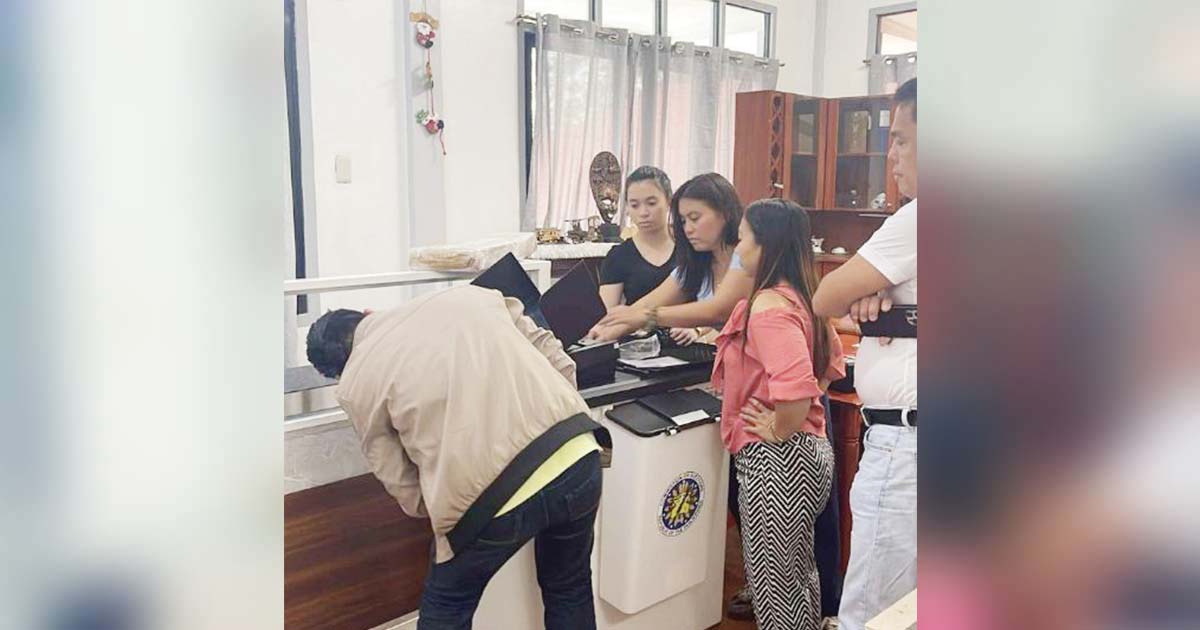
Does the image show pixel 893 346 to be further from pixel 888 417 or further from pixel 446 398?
pixel 446 398

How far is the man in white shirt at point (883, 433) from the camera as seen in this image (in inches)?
57.7

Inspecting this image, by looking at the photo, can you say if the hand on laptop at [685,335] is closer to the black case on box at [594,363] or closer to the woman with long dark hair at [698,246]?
the woman with long dark hair at [698,246]

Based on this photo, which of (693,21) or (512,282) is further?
(693,21)

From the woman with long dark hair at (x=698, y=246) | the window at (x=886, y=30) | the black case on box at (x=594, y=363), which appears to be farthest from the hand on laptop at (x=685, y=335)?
the window at (x=886, y=30)

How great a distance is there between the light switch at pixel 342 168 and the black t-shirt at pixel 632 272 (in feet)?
5.40

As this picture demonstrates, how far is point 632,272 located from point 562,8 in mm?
2669

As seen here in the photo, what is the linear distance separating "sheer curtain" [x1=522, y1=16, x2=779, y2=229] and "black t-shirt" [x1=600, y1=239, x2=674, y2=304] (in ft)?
6.24

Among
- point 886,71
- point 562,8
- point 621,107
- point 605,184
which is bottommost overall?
point 605,184

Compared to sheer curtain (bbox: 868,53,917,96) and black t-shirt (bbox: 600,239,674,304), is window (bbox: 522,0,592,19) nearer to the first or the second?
sheer curtain (bbox: 868,53,917,96)

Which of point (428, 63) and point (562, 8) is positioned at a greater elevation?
point (562, 8)

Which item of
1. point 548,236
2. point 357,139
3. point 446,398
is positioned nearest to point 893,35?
point 548,236

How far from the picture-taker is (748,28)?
594cm

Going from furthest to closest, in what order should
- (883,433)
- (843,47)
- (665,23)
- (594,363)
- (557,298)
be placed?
(843,47)
(665,23)
(557,298)
(594,363)
(883,433)
